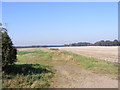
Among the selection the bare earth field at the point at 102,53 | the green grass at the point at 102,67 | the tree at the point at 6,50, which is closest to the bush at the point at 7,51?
the tree at the point at 6,50

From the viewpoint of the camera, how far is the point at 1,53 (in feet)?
27.8

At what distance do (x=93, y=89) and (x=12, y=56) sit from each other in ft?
14.6

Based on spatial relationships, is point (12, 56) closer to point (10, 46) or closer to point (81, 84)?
point (10, 46)

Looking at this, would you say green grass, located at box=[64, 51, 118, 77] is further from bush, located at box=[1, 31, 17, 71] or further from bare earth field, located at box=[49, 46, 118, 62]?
bare earth field, located at box=[49, 46, 118, 62]

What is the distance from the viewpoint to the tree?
8602 mm

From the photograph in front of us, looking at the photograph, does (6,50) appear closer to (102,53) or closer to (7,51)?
(7,51)

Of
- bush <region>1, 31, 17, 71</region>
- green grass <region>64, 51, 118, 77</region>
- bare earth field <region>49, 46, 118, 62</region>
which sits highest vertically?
bush <region>1, 31, 17, 71</region>

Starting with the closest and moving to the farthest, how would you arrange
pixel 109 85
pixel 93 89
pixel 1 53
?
pixel 93 89
pixel 109 85
pixel 1 53

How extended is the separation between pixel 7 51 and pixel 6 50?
9 centimetres

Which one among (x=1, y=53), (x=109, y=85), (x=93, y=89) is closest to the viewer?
(x=93, y=89)

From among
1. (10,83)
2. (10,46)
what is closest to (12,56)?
(10,46)

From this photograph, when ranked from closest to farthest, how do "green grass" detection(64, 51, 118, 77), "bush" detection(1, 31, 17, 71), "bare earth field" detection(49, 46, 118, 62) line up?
1. "bush" detection(1, 31, 17, 71)
2. "green grass" detection(64, 51, 118, 77)
3. "bare earth field" detection(49, 46, 118, 62)

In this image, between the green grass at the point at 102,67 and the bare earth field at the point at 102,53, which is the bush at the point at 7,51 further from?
the bare earth field at the point at 102,53

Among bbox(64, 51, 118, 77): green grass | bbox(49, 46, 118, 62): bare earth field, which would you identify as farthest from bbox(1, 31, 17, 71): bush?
bbox(49, 46, 118, 62): bare earth field
